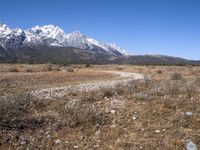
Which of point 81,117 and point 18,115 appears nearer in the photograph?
point 81,117

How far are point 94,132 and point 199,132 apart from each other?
3.37 metres

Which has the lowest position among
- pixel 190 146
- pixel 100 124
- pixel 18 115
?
pixel 190 146

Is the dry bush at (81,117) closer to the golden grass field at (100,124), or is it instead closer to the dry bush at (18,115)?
the golden grass field at (100,124)

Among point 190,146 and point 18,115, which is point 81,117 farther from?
point 190,146

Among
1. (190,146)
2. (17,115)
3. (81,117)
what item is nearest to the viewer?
(190,146)

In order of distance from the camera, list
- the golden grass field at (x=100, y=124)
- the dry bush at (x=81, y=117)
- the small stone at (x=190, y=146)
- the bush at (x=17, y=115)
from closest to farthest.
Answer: the small stone at (x=190, y=146), the golden grass field at (x=100, y=124), the bush at (x=17, y=115), the dry bush at (x=81, y=117)

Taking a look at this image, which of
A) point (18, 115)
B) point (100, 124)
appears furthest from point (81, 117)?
point (18, 115)

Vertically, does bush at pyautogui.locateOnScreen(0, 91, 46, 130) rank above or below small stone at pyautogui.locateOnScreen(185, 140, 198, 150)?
above

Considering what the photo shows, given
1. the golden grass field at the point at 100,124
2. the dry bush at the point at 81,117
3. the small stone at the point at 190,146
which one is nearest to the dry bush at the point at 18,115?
the golden grass field at the point at 100,124

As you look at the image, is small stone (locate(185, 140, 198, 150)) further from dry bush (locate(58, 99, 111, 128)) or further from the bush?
the bush

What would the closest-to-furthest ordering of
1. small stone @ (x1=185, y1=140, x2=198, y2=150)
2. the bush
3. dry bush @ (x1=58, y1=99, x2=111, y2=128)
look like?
small stone @ (x1=185, y1=140, x2=198, y2=150)
the bush
dry bush @ (x1=58, y1=99, x2=111, y2=128)

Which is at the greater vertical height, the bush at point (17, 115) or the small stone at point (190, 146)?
the bush at point (17, 115)

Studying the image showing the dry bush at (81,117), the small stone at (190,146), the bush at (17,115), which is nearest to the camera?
the small stone at (190,146)

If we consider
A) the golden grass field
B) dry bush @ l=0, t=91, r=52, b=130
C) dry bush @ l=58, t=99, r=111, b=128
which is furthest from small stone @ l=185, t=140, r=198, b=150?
dry bush @ l=0, t=91, r=52, b=130
